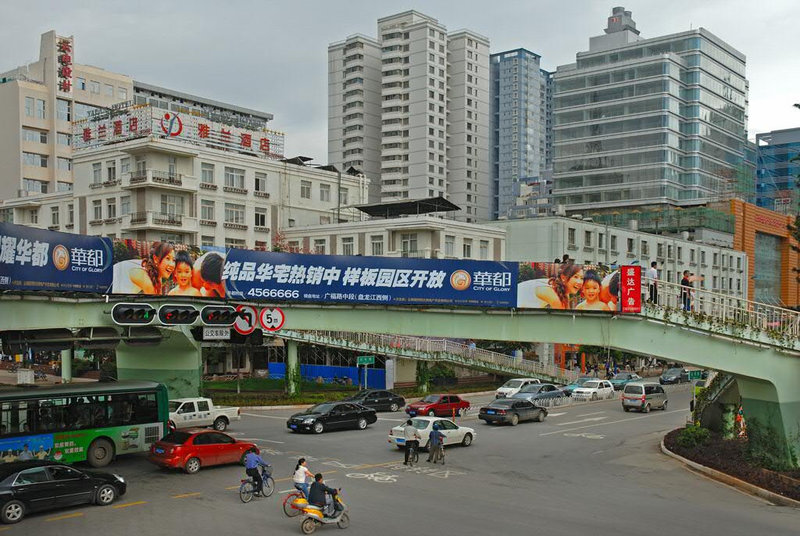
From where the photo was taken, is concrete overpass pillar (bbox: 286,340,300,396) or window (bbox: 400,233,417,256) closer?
concrete overpass pillar (bbox: 286,340,300,396)

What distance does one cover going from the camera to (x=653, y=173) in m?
113

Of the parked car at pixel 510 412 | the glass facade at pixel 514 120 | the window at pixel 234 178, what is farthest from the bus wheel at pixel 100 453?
the glass facade at pixel 514 120

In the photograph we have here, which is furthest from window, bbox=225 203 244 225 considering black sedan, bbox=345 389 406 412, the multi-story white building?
black sedan, bbox=345 389 406 412

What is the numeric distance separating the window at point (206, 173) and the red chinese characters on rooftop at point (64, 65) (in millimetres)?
42044

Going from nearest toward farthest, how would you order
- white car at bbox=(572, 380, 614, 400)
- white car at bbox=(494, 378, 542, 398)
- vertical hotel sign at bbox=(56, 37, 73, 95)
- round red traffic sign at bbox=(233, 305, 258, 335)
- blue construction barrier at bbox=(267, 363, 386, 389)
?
round red traffic sign at bbox=(233, 305, 258, 335), white car at bbox=(494, 378, 542, 398), white car at bbox=(572, 380, 614, 400), blue construction barrier at bbox=(267, 363, 386, 389), vertical hotel sign at bbox=(56, 37, 73, 95)

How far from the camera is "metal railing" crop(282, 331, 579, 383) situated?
187 feet

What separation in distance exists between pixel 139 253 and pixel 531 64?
174 meters

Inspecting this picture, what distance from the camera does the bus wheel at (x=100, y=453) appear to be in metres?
27.8

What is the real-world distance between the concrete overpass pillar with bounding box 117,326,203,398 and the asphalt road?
3803 millimetres

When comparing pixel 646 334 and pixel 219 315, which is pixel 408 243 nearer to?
pixel 646 334

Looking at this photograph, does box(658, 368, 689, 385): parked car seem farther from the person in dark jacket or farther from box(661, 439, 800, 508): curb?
the person in dark jacket

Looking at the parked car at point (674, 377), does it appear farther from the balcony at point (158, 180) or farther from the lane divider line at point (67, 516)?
the lane divider line at point (67, 516)

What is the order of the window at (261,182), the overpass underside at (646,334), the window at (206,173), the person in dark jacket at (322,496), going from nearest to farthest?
1. the person in dark jacket at (322,496)
2. the overpass underside at (646,334)
3. the window at (206,173)
4. the window at (261,182)

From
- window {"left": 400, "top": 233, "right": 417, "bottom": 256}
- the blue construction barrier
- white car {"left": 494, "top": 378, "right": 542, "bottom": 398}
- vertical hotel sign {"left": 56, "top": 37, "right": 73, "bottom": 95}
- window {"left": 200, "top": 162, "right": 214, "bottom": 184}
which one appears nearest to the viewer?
white car {"left": 494, "top": 378, "right": 542, "bottom": 398}
